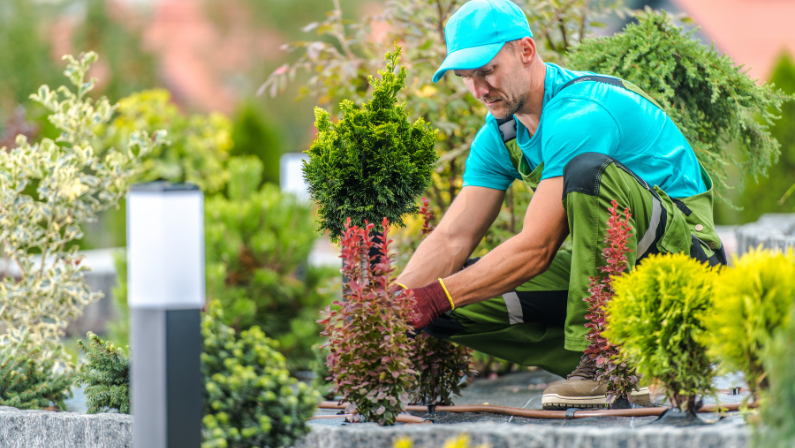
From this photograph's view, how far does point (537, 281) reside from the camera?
Answer: 2.79 metres

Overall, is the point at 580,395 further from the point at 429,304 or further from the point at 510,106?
the point at 510,106

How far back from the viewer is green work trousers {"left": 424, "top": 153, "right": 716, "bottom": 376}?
2357 millimetres

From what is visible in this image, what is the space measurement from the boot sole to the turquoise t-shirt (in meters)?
0.74

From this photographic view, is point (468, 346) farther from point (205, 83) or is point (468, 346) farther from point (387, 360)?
point (205, 83)

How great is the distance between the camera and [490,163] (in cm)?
293

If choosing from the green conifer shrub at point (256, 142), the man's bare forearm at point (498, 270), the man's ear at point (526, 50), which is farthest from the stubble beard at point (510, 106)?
the green conifer shrub at point (256, 142)

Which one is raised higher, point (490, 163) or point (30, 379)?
point (490, 163)

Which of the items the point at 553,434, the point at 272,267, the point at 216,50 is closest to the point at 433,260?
the point at 553,434

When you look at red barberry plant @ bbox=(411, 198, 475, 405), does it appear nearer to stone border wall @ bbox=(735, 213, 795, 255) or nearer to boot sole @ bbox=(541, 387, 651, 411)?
boot sole @ bbox=(541, 387, 651, 411)

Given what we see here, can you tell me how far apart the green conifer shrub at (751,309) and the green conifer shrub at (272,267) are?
345 cm

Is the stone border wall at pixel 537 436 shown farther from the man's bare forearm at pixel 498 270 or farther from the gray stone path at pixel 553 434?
the man's bare forearm at pixel 498 270

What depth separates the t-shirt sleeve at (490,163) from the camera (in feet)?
9.53

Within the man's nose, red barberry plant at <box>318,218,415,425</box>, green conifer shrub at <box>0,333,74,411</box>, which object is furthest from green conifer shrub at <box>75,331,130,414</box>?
the man's nose

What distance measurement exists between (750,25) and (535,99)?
1522cm
